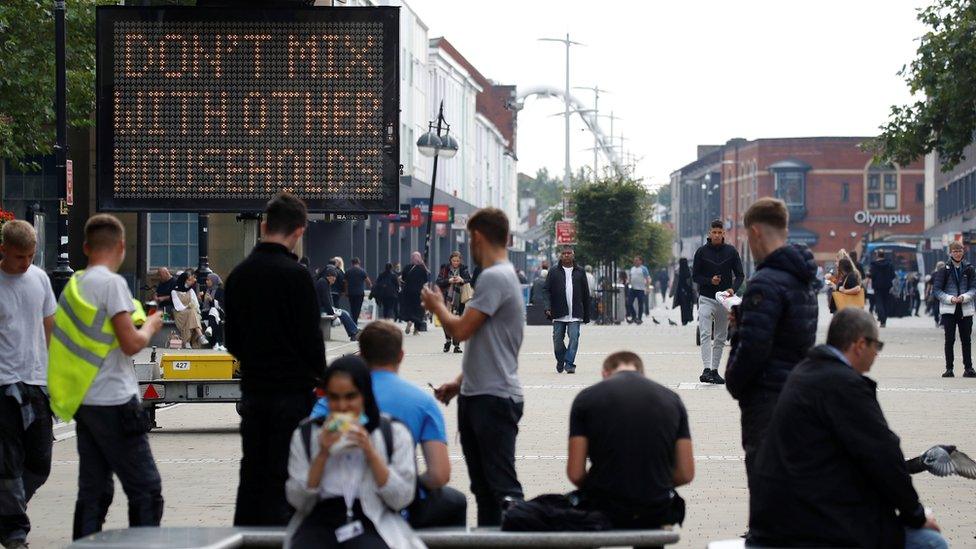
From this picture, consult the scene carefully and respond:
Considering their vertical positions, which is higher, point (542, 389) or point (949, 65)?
point (949, 65)

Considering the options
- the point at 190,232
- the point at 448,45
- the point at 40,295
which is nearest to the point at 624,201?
the point at 190,232

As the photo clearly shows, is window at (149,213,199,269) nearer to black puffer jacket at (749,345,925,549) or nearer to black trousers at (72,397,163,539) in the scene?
black trousers at (72,397,163,539)

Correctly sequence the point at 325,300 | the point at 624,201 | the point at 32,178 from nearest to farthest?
the point at 325,300, the point at 32,178, the point at 624,201

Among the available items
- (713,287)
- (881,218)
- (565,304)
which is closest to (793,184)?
(881,218)

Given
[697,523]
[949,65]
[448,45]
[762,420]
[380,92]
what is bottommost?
[697,523]

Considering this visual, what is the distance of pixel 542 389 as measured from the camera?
20609 mm

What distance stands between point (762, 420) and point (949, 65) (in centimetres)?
3084

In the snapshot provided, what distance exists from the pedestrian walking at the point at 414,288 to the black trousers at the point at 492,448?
2867 centimetres

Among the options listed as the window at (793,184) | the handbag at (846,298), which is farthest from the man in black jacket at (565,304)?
A: the window at (793,184)

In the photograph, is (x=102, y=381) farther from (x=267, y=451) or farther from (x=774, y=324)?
(x=774, y=324)

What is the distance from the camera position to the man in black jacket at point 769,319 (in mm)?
8195

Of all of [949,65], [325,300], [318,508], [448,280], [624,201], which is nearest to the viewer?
[318,508]

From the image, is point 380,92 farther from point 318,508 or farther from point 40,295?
point 318,508

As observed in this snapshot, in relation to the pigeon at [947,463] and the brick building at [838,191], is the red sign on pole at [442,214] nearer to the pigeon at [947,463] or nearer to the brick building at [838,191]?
the pigeon at [947,463]
